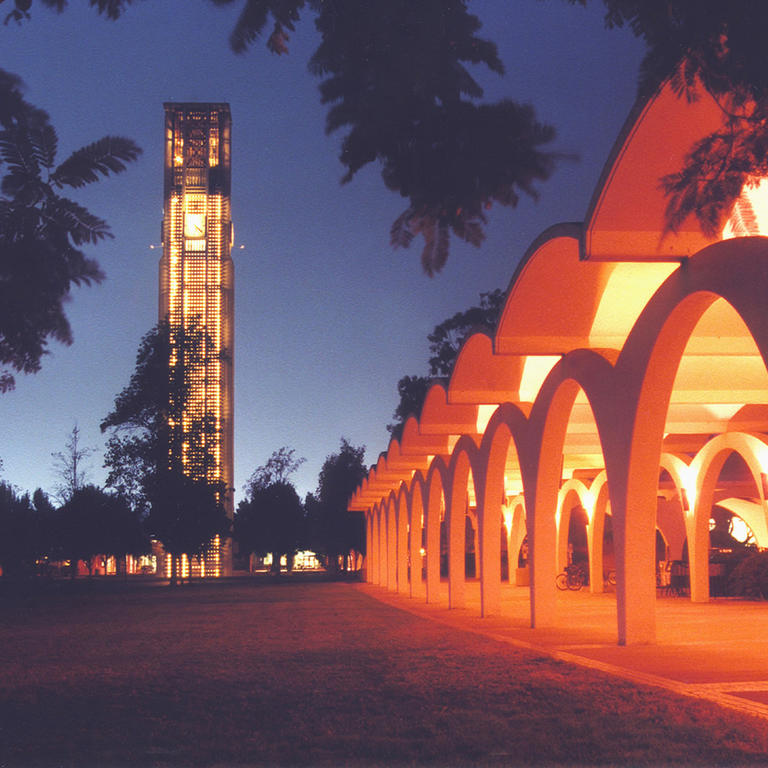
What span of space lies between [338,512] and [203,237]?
2890 centimetres

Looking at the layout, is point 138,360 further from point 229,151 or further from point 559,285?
point 229,151

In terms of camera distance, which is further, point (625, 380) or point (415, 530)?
point (415, 530)

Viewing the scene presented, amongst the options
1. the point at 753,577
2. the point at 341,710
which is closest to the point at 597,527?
the point at 753,577

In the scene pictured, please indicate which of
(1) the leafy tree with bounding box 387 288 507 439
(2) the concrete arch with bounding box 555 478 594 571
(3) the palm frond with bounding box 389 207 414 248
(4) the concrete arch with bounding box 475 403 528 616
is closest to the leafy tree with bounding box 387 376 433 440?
(1) the leafy tree with bounding box 387 288 507 439

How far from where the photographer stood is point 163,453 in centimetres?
4244

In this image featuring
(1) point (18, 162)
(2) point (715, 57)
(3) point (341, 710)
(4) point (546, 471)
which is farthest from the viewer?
(4) point (546, 471)

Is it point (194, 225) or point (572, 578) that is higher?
point (194, 225)

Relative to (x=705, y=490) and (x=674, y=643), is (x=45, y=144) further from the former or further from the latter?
(x=705, y=490)

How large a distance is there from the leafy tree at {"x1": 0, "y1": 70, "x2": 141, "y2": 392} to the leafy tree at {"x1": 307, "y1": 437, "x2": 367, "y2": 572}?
62.7 m

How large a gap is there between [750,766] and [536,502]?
9.55 meters

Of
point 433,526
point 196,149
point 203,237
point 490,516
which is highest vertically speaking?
point 196,149

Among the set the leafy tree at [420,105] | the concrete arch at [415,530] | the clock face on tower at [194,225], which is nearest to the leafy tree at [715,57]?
the leafy tree at [420,105]

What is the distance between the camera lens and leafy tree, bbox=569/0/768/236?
3680 millimetres

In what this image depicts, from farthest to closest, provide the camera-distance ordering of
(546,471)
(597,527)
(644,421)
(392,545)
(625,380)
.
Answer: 1. (392,545)
2. (597,527)
3. (546,471)
4. (625,380)
5. (644,421)
